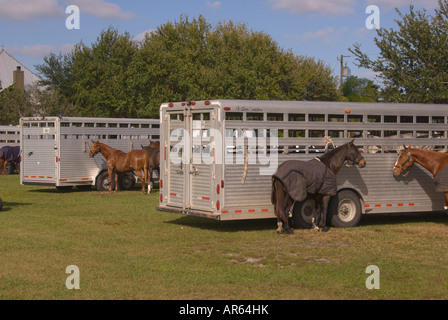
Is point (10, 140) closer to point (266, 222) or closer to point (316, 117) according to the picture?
point (266, 222)

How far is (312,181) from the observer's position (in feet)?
42.0

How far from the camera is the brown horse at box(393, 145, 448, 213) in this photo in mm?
13922

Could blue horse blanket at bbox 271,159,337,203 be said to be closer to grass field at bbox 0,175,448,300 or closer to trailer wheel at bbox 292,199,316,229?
trailer wheel at bbox 292,199,316,229

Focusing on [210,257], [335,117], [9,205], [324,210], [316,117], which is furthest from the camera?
[9,205]

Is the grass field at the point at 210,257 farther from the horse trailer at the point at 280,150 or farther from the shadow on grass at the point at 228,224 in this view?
the horse trailer at the point at 280,150

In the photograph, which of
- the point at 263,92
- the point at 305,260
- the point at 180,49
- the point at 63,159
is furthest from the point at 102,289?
the point at 180,49

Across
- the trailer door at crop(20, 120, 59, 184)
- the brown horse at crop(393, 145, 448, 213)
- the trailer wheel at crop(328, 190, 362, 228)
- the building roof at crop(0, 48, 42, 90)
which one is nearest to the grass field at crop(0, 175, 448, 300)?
the trailer wheel at crop(328, 190, 362, 228)

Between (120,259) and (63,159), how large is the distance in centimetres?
1318

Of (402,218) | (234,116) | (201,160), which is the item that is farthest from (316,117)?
(402,218)

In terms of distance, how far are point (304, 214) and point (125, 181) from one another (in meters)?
12.4

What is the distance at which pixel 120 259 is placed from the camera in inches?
408

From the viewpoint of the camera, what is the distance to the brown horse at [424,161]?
1392 centimetres

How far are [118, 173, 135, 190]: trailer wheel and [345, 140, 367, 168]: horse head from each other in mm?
12915

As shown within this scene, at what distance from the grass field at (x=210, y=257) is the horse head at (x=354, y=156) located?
1.52m
